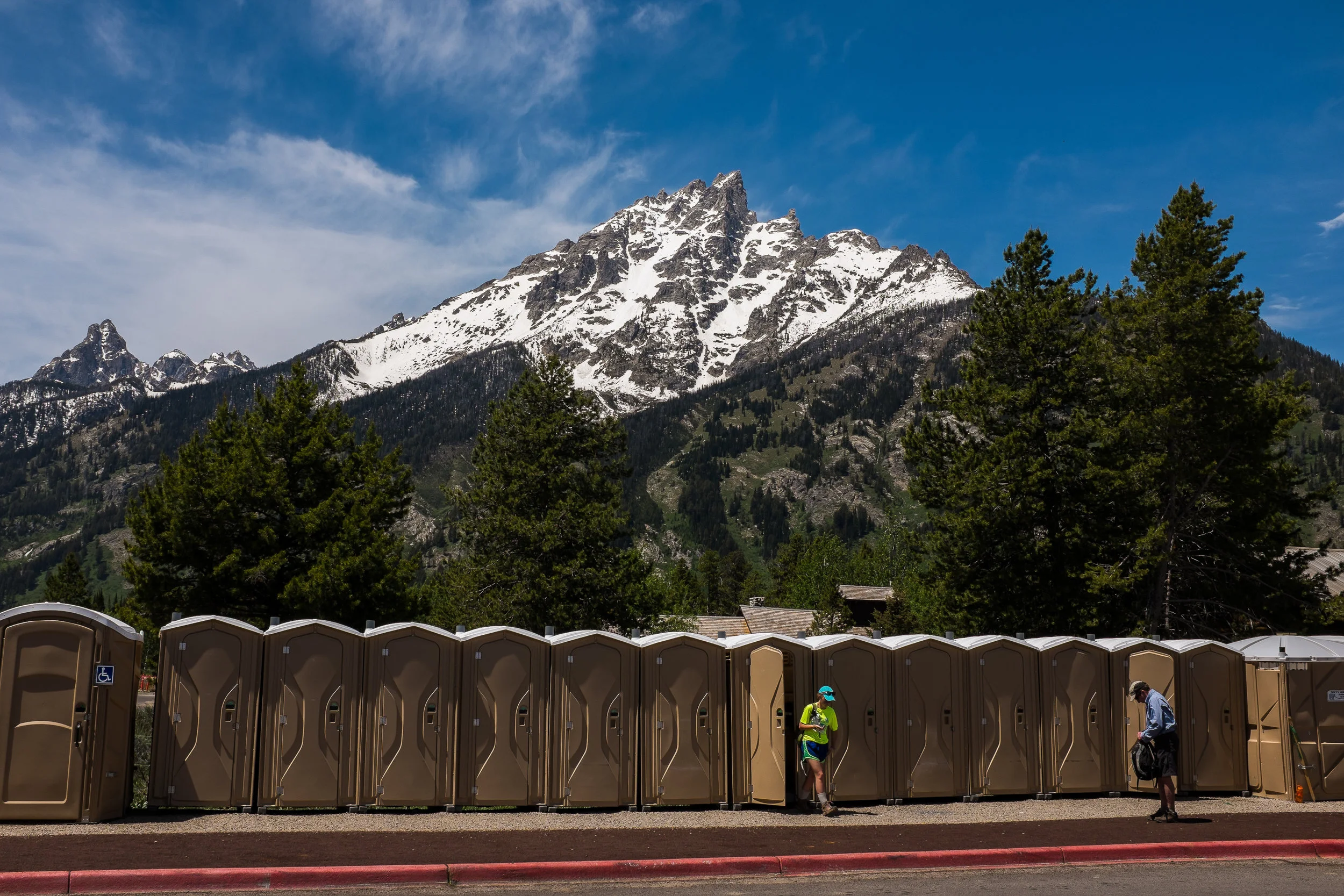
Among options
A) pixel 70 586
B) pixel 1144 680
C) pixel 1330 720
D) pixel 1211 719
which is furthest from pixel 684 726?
pixel 70 586

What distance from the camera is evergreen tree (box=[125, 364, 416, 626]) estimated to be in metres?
26.8

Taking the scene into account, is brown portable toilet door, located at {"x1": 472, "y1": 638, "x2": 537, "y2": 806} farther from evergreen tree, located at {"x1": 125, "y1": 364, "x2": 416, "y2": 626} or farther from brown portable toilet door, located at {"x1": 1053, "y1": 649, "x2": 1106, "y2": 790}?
evergreen tree, located at {"x1": 125, "y1": 364, "x2": 416, "y2": 626}

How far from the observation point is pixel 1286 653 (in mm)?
14906

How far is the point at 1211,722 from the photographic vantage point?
15.2 meters

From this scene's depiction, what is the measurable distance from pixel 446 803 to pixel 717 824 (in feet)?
11.9

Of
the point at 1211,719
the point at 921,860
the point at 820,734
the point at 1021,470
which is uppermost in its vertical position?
the point at 1021,470

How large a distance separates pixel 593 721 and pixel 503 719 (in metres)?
1.22

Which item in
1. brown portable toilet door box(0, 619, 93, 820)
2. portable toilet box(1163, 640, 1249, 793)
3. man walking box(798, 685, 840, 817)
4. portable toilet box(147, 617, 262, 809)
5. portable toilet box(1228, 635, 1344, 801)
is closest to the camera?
brown portable toilet door box(0, 619, 93, 820)

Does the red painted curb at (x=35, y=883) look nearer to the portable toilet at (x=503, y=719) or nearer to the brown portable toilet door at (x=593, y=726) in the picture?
the portable toilet at (x=503, y=719)

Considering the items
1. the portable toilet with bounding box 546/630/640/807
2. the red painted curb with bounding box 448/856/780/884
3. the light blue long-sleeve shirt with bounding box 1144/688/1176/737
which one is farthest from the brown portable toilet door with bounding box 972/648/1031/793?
the red painted curb with bounding box 448/856/780/884

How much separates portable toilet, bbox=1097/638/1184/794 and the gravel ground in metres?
0.38

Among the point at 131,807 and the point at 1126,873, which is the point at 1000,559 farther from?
the point at 131,807

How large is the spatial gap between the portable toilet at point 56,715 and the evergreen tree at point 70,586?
80.1 meters

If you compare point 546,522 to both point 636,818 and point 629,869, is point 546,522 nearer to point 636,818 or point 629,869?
point 636,818
